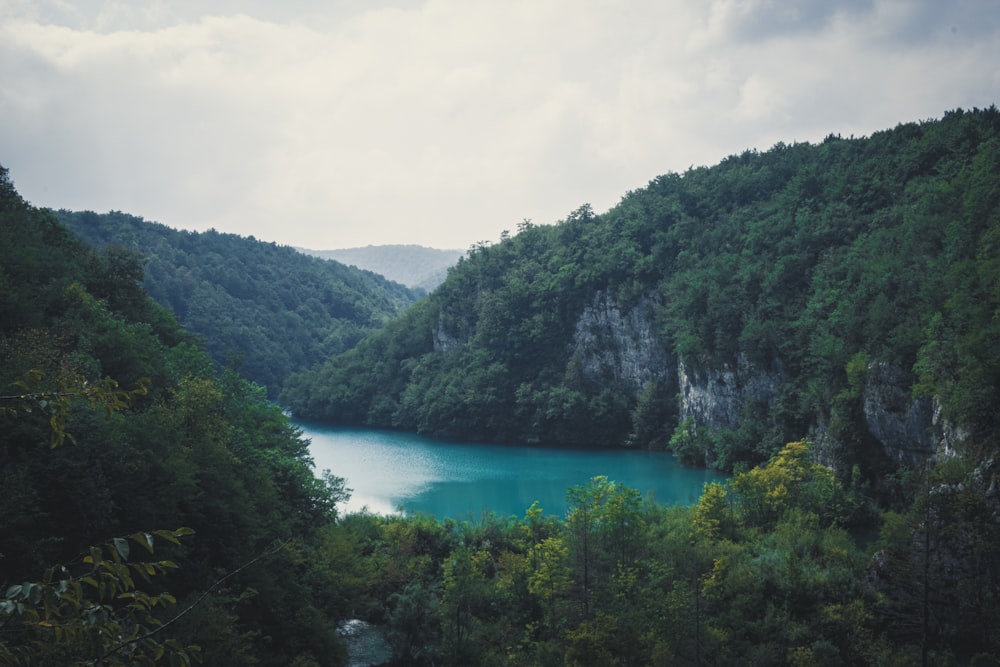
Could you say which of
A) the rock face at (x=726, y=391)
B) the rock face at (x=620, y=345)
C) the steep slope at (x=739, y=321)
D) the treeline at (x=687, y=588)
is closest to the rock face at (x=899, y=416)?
the steep slope at (x=739, y=321)

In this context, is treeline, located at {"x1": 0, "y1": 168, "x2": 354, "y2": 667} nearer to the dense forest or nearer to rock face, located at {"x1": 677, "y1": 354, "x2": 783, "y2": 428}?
the dense forest

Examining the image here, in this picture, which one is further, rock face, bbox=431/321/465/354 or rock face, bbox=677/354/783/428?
rock face, bbox=431/321/465/354

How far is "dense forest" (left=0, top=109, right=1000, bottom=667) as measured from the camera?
46.3ft

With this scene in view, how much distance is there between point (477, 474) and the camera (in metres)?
47.3

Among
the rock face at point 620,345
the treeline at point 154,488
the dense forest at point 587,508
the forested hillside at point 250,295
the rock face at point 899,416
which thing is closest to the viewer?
the treeline at point 154,488

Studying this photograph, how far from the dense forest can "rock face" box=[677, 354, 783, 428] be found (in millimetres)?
496

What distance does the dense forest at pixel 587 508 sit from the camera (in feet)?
46.3

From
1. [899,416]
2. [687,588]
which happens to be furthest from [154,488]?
[899,416]

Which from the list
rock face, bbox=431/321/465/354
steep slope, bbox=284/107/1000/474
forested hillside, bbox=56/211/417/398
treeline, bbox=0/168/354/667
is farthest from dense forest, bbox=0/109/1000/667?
forested hillside, bbox=56/211/417/398

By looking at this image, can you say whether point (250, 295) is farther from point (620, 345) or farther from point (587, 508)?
point (587, 508)

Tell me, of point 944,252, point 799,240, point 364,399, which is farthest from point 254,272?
point 944,252

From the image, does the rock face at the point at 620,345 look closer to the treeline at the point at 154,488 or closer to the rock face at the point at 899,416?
the rock face at the point at 899,416

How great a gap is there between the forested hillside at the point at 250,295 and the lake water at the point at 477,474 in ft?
90.9

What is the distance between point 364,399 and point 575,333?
2257 cm
